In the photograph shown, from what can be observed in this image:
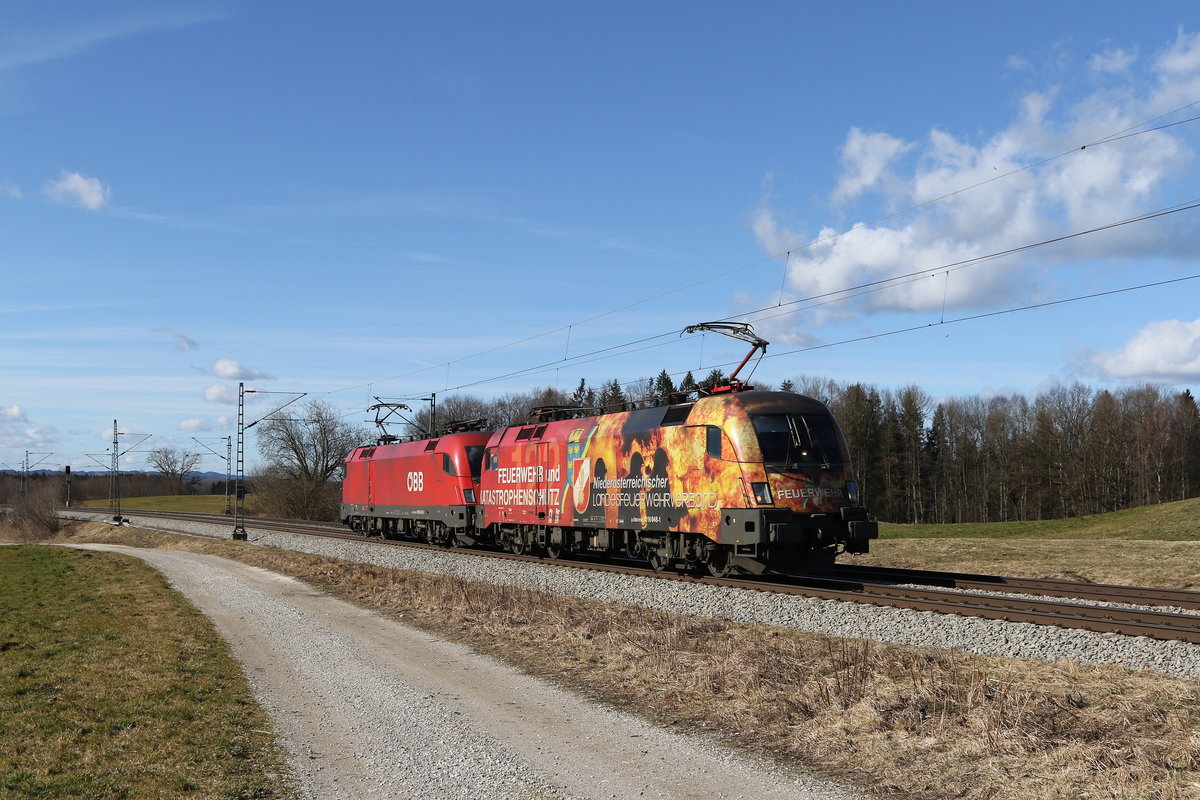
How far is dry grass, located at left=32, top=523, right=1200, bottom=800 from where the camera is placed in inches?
287

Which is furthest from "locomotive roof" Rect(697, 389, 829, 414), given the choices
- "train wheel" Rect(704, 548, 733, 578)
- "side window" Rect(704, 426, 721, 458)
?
"train wheel" Rect(704, 548, 733, 578)

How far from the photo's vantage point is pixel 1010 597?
16.7 meters

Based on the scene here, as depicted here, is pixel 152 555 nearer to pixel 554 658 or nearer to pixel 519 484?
pixel 519 484

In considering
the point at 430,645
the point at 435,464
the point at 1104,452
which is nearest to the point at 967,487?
the point at 1104,452

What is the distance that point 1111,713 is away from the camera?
8.62 m

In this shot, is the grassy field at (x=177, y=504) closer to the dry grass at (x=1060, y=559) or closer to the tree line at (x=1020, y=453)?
the tree line at (x=1020, y=453)

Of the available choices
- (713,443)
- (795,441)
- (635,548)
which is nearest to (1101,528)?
(635,548)

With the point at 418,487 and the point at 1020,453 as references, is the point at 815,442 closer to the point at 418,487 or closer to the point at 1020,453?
the point at 418,487

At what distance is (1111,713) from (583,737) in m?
4.90

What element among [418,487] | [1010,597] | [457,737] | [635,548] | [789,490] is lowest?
[457,737]

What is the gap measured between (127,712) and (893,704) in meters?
8.11

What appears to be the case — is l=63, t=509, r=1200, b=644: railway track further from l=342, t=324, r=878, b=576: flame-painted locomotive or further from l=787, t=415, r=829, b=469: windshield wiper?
l=787, t=415, r=829, b=469: windshield wiper

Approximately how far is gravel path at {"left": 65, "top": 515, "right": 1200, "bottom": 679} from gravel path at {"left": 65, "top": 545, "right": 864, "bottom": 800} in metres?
5.05

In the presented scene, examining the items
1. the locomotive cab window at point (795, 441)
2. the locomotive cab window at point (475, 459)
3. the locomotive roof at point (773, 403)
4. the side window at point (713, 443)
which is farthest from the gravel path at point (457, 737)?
the locomotive cab window at point (475, 459)
